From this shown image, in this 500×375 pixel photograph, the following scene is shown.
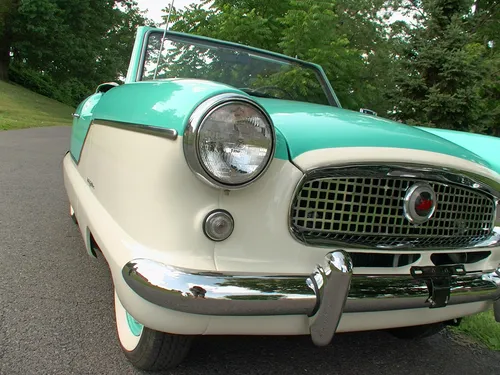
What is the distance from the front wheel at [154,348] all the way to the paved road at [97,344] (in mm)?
76

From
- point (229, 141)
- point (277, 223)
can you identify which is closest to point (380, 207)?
point (277, 223)

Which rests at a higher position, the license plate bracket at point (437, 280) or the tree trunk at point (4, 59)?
the license plate bracket at point (437, 280)

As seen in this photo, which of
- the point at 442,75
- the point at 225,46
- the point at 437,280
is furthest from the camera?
the point at 442,75

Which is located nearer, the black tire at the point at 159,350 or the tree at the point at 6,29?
the black tire at the point at 159,350

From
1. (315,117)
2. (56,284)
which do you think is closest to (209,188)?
(315,117)

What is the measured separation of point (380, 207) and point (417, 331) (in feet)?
3.10

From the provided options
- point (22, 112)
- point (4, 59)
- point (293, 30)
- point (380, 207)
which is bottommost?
point (22, 112)

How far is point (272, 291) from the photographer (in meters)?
1.50

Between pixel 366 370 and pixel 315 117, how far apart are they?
1.14 meters

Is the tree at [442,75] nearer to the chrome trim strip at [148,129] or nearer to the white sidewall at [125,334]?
the chrome trim strip at [148,129]

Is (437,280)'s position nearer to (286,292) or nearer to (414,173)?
(414,173)

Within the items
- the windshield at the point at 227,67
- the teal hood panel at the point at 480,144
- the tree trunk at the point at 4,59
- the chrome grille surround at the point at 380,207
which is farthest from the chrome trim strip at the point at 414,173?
the tree trunk at the point at 4,59

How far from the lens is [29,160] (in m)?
7.48

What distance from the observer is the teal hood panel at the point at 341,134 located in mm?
1694
